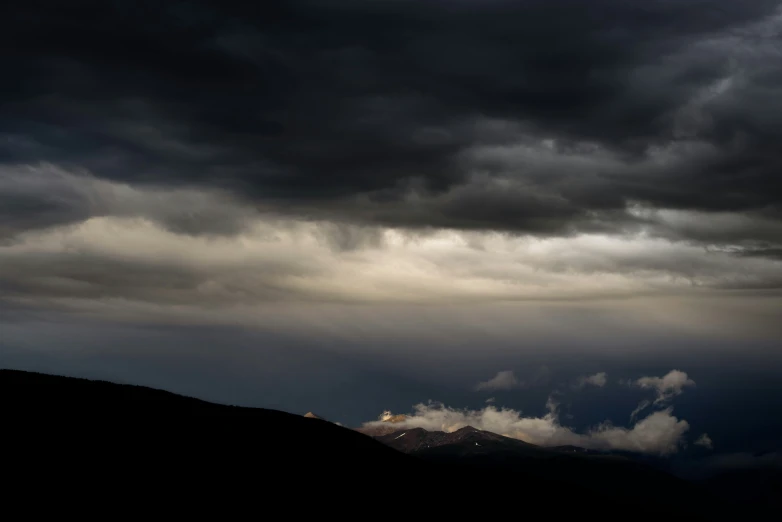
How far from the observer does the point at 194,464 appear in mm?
127375

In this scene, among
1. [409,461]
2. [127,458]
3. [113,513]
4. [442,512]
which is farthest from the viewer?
[409,461]

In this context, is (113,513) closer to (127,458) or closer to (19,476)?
(19,476)

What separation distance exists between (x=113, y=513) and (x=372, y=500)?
5591 cm

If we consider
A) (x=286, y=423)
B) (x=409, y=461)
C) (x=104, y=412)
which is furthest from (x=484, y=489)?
(x=104, y=412)

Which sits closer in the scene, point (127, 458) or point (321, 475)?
point (127, 458)

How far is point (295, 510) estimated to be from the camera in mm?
120125

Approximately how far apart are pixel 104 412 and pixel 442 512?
224 ft

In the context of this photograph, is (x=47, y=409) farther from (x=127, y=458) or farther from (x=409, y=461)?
(x=409, y=461)

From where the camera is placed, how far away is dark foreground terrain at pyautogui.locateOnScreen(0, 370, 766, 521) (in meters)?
104

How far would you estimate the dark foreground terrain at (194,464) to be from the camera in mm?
103875

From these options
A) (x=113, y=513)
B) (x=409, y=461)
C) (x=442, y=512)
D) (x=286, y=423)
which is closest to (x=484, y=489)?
(x=409, y=461)

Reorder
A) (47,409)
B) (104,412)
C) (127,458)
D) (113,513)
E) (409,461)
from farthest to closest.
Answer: (409,461)
(104,412)
(47,409)
(127,458)
(113,513)

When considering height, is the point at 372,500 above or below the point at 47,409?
below

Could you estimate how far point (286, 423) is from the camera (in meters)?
175
